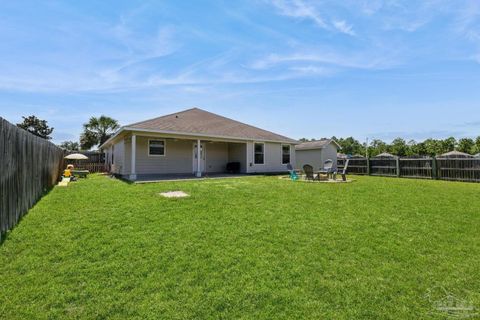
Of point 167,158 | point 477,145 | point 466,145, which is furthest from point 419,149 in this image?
point 167,158

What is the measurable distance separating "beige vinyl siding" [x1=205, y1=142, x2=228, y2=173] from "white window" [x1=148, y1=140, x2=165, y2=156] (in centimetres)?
308

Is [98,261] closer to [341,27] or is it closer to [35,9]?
[35,9]

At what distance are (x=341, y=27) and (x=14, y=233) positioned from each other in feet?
36.3

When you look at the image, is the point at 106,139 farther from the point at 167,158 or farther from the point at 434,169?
the point at 434,169

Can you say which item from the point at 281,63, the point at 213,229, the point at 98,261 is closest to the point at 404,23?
the point at 281,63

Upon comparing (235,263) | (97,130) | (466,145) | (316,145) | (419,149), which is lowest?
(235,263)

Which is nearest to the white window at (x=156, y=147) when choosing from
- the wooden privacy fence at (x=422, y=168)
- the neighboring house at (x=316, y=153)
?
the neighboring house at (x=316, y=153)

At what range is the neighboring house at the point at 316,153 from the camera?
923 inches

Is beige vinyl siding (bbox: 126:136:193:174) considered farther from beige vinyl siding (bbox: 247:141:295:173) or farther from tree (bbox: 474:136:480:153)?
tree (bbox: 474:136:480:153)

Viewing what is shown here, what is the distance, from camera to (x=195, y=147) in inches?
664

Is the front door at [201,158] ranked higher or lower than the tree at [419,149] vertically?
lower

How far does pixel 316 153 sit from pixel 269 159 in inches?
276

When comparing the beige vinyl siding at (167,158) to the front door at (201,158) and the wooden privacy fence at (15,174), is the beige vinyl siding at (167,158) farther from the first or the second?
the wooden privacy fence at (15,174)

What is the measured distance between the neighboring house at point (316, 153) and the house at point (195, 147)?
13.7 feet
